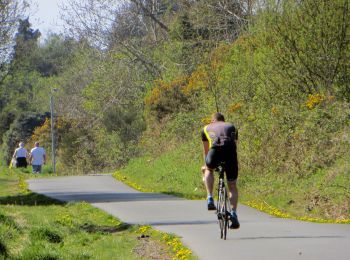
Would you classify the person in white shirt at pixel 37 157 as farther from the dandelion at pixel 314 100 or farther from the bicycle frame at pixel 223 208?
the bicycle frame at pixel 223 208

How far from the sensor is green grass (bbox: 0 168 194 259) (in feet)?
40.6

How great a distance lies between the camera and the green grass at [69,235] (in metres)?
12.4

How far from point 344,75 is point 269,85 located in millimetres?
2665

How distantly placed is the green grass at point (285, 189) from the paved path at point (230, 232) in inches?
35.5

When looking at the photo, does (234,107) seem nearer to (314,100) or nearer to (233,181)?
(314,100)

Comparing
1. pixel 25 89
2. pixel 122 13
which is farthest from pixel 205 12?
Result: pixel 25 89

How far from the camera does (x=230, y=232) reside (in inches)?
552

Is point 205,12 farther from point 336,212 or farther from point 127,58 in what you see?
point 336,212

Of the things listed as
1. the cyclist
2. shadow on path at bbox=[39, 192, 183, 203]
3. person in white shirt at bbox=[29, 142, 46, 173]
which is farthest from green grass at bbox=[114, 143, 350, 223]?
person in white shirt at bbox=[29, 142, 46, 173]

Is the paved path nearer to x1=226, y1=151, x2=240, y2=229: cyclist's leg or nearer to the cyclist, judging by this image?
x1=226, y1=151, x2=240, y2=229: cyclist's leg

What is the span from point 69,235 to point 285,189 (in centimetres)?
664

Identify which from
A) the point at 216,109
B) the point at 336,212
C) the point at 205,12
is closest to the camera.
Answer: the point at 336,212

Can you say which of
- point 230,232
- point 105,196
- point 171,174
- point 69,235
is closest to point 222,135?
point 230,232

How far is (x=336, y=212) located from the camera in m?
16.8
